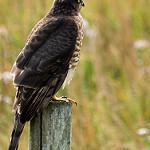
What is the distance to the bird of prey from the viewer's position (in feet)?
14.8

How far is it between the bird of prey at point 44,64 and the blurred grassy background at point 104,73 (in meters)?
1.24

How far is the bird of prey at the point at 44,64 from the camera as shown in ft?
14.8

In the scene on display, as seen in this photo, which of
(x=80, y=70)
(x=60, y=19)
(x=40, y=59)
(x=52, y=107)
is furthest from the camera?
(x=80, y=70)

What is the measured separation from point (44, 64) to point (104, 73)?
125 inches

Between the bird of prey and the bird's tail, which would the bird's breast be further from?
the bird's tail

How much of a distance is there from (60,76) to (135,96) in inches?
94.0

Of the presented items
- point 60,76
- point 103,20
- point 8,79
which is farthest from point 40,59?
point 103,20

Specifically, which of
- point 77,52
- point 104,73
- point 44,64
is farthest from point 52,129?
point 104,73

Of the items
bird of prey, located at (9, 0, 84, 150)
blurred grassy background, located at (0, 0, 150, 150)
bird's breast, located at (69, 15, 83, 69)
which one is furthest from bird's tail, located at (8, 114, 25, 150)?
blurred grassy background, located at (0, 0, 150, 150)

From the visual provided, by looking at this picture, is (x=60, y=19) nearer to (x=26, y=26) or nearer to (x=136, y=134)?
(x=136, y=134)

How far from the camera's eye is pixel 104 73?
7.95m

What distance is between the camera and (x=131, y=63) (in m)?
7.64

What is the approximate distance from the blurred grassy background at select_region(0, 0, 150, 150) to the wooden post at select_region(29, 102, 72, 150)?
5.64 feet

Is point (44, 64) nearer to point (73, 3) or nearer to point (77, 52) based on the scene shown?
point (77, 52)
